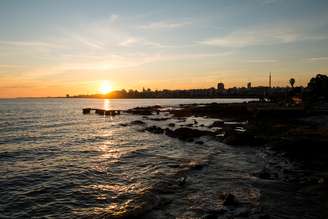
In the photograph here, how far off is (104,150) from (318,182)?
2628 cm

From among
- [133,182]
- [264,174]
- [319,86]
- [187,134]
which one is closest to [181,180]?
[133,182]

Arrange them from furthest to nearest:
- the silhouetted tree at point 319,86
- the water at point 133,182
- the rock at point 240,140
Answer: the silhouetted tree at point 319,86
the rock at point 240,140
the water at point 133,182

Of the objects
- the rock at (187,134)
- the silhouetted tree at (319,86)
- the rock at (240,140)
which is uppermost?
the silhouetted tree at (319,86)

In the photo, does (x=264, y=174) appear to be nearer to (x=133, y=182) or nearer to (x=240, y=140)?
(x=133, y=182)

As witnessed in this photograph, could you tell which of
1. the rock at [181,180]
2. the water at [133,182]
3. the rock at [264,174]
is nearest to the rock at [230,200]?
the water at [133,182]

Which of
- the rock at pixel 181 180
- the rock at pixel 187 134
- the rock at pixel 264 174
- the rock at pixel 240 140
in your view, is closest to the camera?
the rock at pixel 181 180

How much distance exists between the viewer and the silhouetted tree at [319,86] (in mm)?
96450

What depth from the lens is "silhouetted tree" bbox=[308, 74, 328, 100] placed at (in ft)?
316

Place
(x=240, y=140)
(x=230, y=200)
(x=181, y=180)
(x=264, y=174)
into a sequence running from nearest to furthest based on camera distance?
(x=230, y=200), (x=181, y=180), (x=264, y=174), (x=240, y=140)

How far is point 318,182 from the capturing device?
2008cm

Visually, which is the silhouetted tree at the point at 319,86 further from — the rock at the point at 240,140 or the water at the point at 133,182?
the water at the point at 133,182

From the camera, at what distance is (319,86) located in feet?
330

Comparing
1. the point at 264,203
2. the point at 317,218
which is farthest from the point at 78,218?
the point at 317,218

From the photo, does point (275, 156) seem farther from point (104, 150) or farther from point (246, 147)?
point (104, 150)
